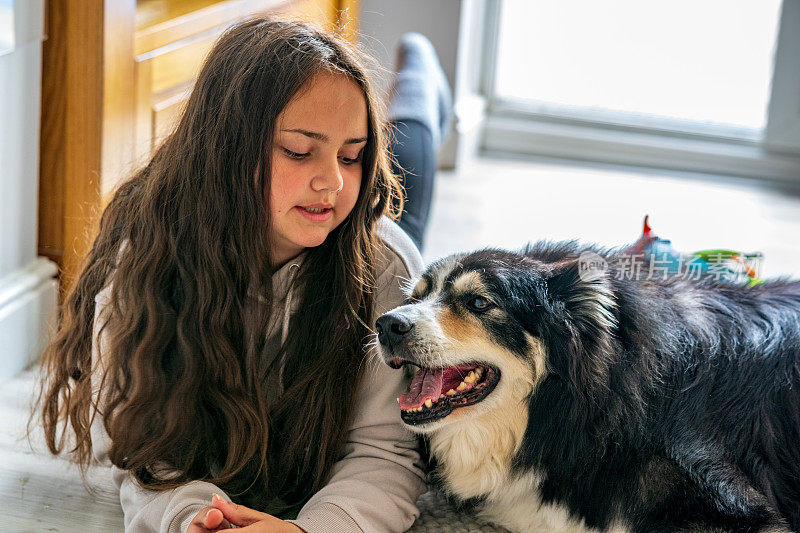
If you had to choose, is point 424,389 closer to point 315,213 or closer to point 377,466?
point 377,466

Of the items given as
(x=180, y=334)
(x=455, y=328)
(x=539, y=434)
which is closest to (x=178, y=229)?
(x=180, y=334)

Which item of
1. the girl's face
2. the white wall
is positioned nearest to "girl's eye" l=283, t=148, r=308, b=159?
the girl's face

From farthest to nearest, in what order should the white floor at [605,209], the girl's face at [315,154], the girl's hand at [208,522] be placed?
1. the white floor at [605,209]
2. the girl's face at [315,154]
3. the girl's hand at [208,522]

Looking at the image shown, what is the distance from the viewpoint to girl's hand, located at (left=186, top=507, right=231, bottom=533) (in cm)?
142

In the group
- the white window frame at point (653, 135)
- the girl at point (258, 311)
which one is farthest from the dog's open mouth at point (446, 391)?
the white window frame at point (653, 135)

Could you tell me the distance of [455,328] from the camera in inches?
59.6

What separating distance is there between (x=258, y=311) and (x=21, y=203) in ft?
3.21

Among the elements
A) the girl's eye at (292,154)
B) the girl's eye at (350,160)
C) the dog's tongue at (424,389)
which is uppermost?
the girl's eye at (292,154)

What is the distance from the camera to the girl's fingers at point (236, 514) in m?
1.45

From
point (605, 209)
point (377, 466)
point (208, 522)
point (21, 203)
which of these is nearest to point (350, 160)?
point (377, 466)

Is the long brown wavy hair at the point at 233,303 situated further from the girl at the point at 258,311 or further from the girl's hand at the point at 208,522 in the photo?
the girl's hand at the point at 208,522

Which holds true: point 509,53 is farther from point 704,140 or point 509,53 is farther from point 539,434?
point 539,434

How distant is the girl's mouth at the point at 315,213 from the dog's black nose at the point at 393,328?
0.21 m

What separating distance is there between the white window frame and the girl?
3.36m
